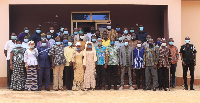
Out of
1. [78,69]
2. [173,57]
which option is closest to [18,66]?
[78,69]

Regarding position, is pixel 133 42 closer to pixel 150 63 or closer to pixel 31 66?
pixel 150 63

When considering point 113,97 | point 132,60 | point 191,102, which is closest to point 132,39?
point 132,60

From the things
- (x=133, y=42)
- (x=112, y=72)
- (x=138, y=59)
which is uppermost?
(x=133, y=42)

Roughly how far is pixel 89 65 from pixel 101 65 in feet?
1.45

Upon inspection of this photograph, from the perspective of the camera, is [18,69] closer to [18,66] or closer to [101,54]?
[18,66]

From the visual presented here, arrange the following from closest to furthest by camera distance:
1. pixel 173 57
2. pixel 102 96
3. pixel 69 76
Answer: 1. pixel 102 96
2. pixel 69 76
3. pixel 173 57

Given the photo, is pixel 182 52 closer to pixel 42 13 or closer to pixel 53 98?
pixel 53 98

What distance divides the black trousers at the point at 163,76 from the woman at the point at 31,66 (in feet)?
14.6

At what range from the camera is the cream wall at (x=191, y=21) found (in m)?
15.4

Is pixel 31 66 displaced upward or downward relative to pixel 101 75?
upward

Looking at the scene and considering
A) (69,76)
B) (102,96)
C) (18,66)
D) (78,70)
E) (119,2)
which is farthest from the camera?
(119,2)

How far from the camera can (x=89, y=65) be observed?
1274 centimetres

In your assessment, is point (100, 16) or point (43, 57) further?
point (100, 16)

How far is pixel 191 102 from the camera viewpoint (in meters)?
10.2
